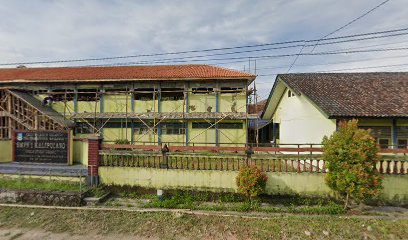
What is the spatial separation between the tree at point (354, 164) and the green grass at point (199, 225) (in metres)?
0.91

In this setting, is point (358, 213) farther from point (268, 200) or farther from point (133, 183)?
point (133, 183)

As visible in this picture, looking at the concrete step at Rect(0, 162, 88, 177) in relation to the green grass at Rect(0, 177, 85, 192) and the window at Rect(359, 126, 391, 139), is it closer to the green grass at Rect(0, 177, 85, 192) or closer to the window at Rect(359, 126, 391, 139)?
the green grass at Rect(0, 177, 85, 192)

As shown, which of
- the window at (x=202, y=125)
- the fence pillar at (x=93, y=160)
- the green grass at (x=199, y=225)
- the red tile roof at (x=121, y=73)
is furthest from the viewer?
the window at (x=202, y=125)

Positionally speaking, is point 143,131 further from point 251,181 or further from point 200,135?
point 251,181

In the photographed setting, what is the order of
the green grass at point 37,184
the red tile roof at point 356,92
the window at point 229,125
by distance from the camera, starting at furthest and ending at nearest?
the window at point 229,125
the red tile roof at point 356,92
the green grass at point 37,184

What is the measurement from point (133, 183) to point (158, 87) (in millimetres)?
9781

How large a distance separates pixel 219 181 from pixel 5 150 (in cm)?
1161

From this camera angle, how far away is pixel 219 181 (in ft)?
25.5

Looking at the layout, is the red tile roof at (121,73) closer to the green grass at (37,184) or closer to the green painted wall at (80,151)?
the green painted wall at (80,151)

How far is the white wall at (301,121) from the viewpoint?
1055 centimetres

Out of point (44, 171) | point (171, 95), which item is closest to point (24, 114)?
point (44, 171)

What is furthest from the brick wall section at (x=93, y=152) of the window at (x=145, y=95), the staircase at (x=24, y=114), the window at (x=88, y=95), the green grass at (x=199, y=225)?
the window at (x=88, y=95)

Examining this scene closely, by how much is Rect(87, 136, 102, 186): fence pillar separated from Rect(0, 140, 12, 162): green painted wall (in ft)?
20.9

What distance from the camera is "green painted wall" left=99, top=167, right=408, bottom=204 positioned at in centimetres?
720
